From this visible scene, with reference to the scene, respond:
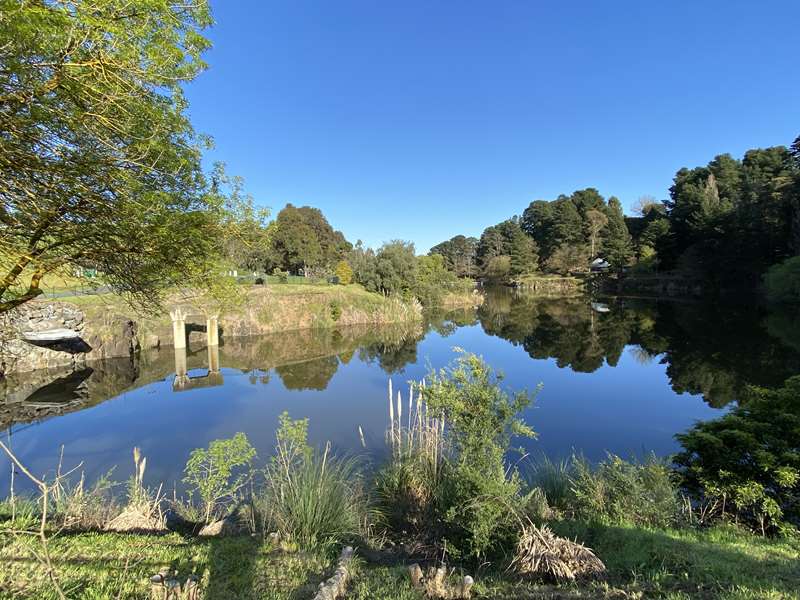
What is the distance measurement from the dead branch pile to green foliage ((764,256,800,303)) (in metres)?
40.4

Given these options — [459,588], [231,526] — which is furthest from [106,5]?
[231,526]

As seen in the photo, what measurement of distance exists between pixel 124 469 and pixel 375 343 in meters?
17.0

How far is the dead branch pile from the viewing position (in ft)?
12.5

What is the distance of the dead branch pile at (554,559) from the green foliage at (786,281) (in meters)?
40.4

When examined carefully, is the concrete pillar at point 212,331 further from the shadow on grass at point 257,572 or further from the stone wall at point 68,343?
the shadow on grass at point 257,572

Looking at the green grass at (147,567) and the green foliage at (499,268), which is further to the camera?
the green foliage at (499,268)

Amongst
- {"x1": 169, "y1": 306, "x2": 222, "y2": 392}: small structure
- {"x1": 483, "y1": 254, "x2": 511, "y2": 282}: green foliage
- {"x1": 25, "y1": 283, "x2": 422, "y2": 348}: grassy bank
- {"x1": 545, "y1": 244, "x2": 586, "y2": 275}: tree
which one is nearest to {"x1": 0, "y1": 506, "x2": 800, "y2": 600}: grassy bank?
{"x1": 169, "y1": 306, "x2": 222, "y2": 392}: small structure

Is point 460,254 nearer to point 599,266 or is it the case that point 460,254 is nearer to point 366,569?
point 599,266

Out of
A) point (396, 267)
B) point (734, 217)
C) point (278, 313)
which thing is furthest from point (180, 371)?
point (734, 217)

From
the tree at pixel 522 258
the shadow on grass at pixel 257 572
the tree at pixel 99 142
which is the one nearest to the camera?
the tree at pixel 99 142

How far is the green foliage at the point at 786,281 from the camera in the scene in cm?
3105

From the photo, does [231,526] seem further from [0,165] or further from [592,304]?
[592,304]

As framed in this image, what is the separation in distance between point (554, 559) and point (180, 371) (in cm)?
1769

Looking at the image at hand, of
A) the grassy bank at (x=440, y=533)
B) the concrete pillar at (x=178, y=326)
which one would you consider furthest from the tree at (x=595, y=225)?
the grassy bank at (x=440, y=533)
